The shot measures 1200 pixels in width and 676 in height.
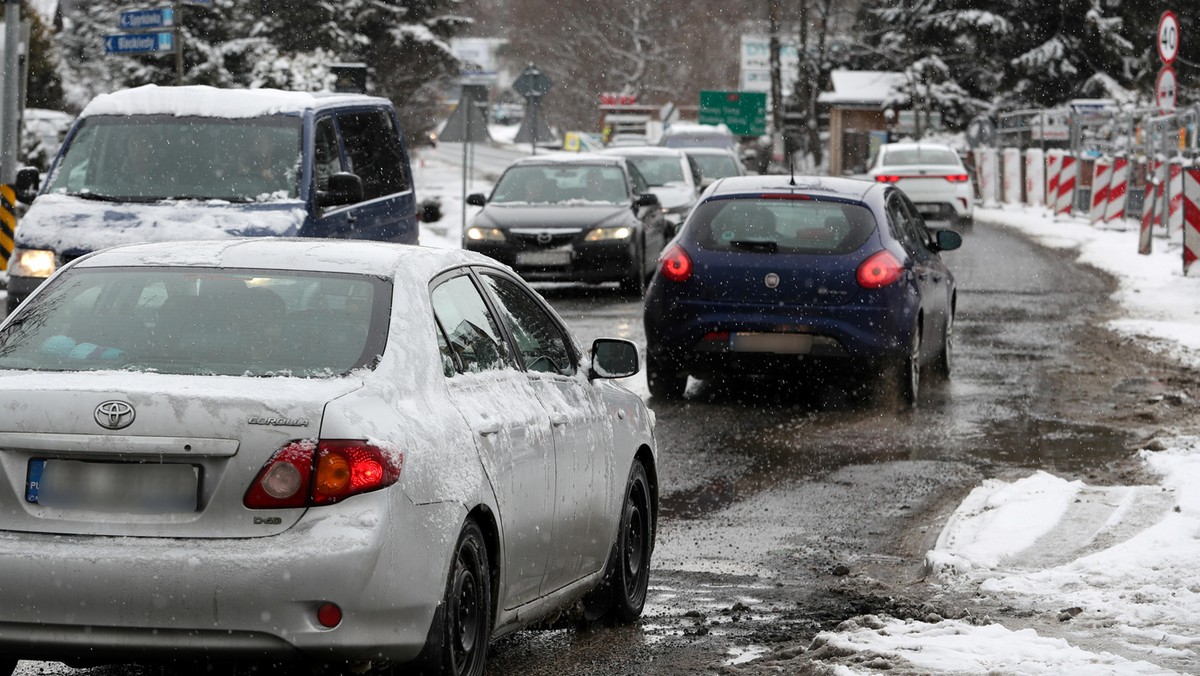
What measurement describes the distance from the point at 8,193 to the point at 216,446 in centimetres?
1674

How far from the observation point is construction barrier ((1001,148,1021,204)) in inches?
1793

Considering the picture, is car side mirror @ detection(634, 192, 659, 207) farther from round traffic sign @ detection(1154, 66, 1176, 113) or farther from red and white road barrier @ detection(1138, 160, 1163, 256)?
round traffic sign @ detection(1154, 66, 1176, 113)

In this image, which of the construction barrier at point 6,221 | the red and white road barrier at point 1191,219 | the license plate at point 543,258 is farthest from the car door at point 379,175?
the red and white road barrier at point 1191,219

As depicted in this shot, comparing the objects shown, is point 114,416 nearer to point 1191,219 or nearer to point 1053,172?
point 1191,219

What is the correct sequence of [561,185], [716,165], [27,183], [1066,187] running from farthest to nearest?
[1066,187] < [716,165] < [561,185] < [27,183]

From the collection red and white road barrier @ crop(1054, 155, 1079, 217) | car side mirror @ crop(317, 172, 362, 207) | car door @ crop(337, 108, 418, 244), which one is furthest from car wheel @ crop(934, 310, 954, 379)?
red and white road barrier @ crop(1054, 155, 1079, 217)

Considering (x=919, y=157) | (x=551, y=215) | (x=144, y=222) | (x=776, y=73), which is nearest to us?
(x=144, y=222)

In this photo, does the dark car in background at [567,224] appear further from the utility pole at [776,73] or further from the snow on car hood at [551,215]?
the utility pole at [776,73]

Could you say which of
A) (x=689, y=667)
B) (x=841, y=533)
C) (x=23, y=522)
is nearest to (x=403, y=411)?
(x=23, y=522)

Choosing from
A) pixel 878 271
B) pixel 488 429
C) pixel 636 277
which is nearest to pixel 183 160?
pixel 878 271

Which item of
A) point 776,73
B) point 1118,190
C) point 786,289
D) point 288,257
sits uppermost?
point 288,257

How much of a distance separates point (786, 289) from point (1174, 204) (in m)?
18.8

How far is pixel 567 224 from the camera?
849 inches

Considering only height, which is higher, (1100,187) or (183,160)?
(183,160)
